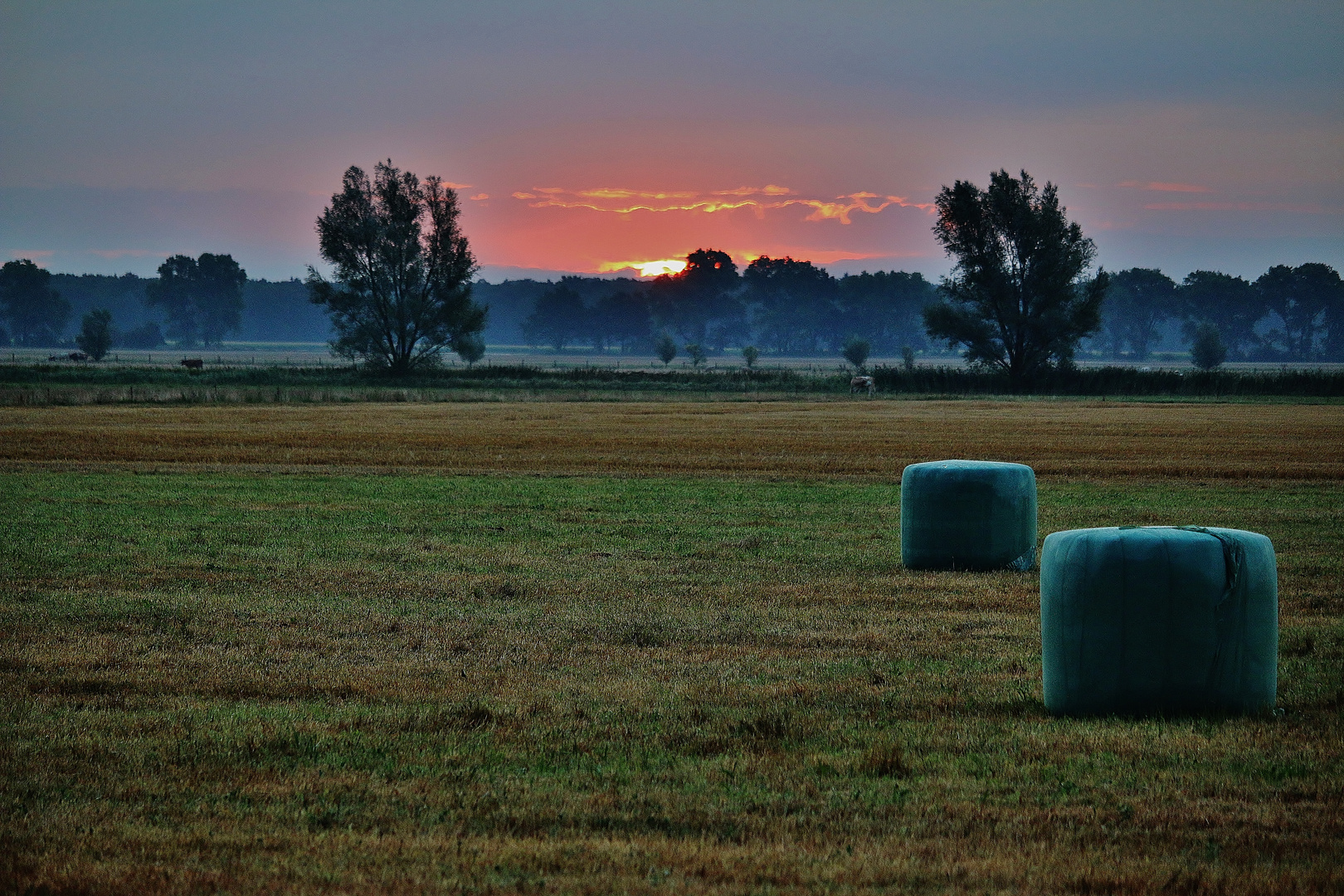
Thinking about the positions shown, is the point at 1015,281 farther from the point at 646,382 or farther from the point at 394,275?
the point at 394,275

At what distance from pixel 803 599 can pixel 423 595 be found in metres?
3.91

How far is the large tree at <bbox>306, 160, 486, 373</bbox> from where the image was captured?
106 meters

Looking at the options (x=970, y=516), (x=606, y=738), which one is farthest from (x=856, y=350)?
(x=606, y=738)

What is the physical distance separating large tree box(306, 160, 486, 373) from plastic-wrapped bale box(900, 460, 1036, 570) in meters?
92.5

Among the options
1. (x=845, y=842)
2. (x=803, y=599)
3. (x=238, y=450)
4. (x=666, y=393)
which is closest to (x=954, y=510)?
(x=803, y=599)

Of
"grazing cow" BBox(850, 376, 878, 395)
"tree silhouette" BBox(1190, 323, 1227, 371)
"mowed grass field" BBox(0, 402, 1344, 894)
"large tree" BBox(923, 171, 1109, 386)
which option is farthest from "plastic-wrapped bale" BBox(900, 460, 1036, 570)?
"tree silhouette" BBox(1190, 323, 1227, 371)

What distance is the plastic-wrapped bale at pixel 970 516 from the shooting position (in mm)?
14461

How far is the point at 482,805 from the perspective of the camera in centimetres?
656

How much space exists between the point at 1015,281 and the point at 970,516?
86.5 m

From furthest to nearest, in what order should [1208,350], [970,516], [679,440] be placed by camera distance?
[1208,350] → [679,440] → [970,516]

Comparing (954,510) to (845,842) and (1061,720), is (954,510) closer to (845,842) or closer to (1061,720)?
(1061,720)

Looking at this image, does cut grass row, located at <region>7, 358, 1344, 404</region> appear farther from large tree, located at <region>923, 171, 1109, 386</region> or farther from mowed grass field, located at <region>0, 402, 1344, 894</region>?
mowed grass field, located at <region>0, 402, 1344, 894</region>

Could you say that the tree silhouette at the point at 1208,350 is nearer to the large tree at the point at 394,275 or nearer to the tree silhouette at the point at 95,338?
the large tree at the point at 394,275

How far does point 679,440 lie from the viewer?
1542 inches
